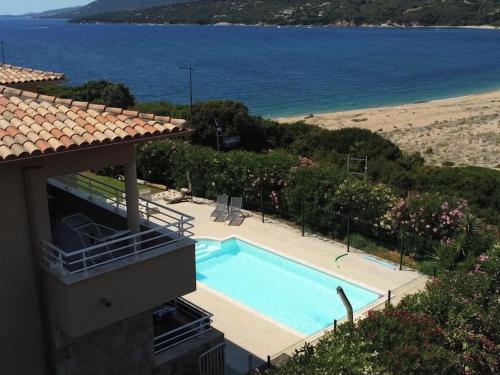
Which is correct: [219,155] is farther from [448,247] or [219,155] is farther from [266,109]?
[266,109]

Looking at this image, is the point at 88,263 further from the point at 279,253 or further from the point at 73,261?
the point at 279,253

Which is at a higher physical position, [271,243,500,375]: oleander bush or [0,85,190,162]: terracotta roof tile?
[0,85,190,162]: terracotta roof tile

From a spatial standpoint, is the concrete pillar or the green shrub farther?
the green shrub

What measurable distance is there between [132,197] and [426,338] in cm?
505

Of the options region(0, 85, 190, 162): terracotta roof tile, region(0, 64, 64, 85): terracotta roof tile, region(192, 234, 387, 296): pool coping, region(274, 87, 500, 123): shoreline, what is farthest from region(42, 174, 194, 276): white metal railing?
region(274, 87, 500, 123): shoreline

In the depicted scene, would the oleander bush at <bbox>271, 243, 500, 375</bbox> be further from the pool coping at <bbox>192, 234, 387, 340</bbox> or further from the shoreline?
the shoreline

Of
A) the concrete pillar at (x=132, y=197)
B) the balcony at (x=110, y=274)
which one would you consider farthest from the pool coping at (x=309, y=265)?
the concrete pillar at (x=132, y=197)

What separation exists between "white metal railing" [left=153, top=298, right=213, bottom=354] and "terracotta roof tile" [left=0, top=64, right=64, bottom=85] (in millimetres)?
6183

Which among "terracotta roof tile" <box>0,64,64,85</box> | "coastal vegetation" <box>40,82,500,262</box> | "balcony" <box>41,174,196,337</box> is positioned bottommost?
"coastal vegetation" <box>40,82,500,262</box>

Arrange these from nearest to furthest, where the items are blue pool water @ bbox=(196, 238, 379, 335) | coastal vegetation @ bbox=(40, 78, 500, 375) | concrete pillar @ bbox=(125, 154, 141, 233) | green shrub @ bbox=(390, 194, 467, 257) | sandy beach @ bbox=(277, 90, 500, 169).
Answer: coastal vegetation @ bbox=(40, 78, 500, 375) → concrete pillar @ bbox=(125, 154, 141, 233) → blue pool water @ bbox=(196, 238, 379, 335) → green shrub @ bbox=(390, 194, 467, 257) → sandy beach @ bbox=(277, 90, 500, 169)

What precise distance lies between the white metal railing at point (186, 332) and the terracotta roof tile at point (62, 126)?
367cm

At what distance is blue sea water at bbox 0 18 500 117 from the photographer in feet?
251

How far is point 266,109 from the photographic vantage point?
2623 inches

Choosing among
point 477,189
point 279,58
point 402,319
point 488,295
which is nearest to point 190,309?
point 402,319
